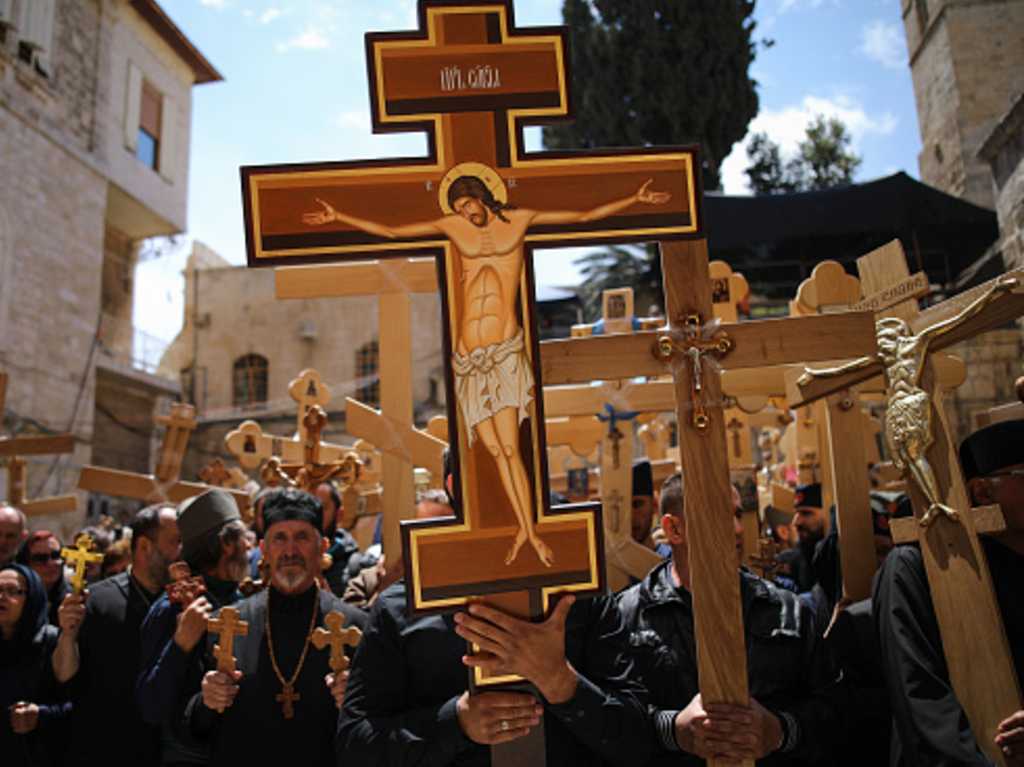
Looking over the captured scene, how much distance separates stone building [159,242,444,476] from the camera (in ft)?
90.4

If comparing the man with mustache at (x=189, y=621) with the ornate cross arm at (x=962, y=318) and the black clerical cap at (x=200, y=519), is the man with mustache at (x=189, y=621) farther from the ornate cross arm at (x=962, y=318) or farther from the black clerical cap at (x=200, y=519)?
the ornate cross arm at (x=962, y=318)

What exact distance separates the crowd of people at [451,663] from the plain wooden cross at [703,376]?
0.20 feet

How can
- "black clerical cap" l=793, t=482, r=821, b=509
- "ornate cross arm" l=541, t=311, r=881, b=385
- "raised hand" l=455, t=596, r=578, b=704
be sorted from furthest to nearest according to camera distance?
"black clerical cap" l=793, t=482, r=821, b=509 < "ornate cross arm" l=541, t=311, r=881, b=385 < "raised hand" l=455, t=596, r=578, b=704

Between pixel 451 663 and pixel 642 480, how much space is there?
308 centimetres

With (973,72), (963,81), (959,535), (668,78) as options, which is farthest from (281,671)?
(668,78)

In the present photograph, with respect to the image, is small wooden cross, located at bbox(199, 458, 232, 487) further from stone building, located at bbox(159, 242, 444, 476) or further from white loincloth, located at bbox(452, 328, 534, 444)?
stone building, located at bbox(159, 242, 444, 476)

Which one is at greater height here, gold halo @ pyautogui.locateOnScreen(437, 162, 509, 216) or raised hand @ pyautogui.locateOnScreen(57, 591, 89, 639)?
gold halo @ pyautogui.locateOnScreen(437, 162, 509, 216)

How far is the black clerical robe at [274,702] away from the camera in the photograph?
2.85m

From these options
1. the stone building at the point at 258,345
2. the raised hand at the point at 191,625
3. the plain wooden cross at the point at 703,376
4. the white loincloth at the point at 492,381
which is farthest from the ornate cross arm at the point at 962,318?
the stone building at the point at 258,345

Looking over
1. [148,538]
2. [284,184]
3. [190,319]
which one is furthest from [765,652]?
[190,319]

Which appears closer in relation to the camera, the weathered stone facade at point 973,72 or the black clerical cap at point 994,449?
the black clerical cap at point 994,449

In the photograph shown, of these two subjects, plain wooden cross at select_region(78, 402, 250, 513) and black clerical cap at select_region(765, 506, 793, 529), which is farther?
black clerical cap at select_region(765, 506, 793, 529)

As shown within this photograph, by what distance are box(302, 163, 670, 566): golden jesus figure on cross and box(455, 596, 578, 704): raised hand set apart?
153mm

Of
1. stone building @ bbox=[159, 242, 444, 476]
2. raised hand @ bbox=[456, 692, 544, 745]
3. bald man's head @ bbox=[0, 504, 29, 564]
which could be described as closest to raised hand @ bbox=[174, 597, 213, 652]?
raised hand @ bbox=[456, 692, 544, 745]
